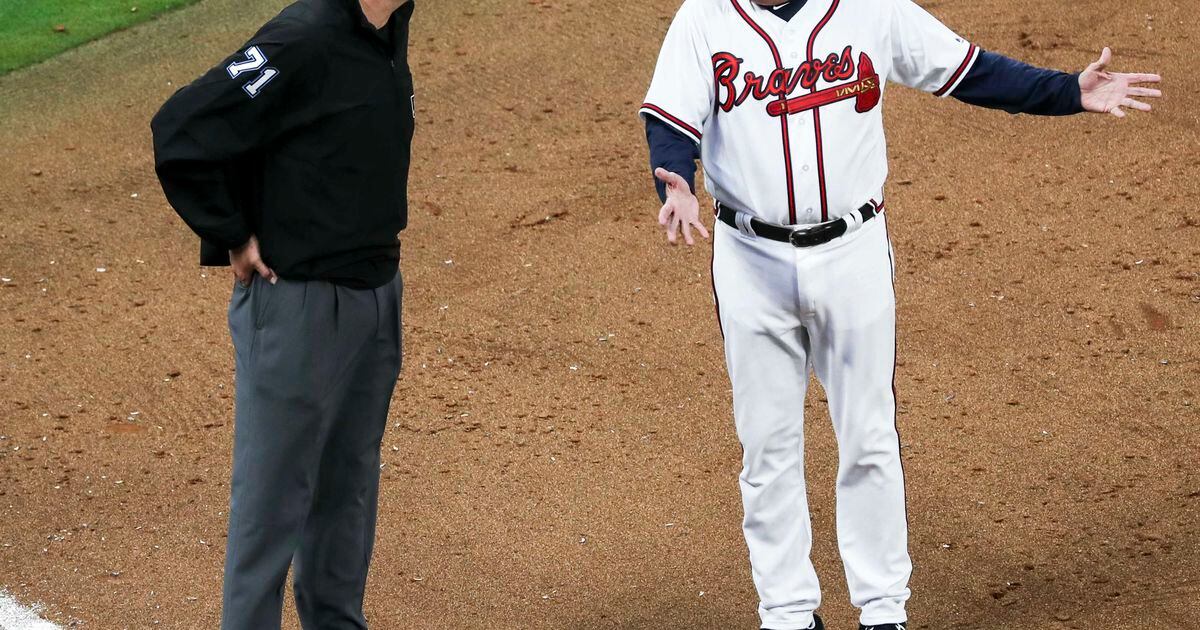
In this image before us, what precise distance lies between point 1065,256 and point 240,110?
380 cm

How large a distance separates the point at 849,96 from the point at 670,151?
0.45 m

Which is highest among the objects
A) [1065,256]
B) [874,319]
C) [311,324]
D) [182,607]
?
[311,324]

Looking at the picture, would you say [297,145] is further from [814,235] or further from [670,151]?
[814,235]

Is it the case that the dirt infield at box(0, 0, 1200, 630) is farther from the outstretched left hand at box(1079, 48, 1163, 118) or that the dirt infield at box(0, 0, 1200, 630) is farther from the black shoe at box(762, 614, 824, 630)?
the outstretched left hand at box(1079, 48, 1163, 118)

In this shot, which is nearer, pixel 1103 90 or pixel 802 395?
pixel 1103 90

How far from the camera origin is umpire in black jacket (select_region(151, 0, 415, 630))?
307cm

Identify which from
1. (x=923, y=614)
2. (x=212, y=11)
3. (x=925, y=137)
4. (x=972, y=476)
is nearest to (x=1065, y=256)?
(x=925, y=137)

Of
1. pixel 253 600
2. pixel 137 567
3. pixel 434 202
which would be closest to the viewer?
pixel 253 600

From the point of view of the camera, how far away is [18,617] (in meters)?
4.07

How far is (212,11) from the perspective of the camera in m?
8.26

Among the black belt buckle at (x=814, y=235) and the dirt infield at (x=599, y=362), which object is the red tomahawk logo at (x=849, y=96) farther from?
the dirt infield at (x=599, y=362)

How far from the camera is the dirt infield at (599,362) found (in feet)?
13.6

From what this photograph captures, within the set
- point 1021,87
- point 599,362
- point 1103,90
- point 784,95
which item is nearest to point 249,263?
point 784,95

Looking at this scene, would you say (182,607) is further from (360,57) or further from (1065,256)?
(1065,256)
